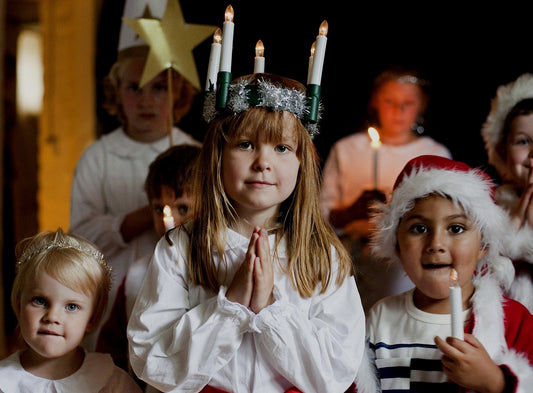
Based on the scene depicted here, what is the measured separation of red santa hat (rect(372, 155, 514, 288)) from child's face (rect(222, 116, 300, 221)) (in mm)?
330

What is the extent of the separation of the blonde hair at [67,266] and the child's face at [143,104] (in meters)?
0.90

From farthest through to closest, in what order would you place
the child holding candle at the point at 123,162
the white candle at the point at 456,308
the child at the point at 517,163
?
1. the child holding candle at the point at 123,162
2. the child at the point at 517,163
3. the white candle at the point at 456,308

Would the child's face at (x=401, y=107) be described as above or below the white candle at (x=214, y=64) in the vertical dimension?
below

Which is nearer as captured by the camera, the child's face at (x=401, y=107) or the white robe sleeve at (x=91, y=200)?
the white robe sleeve at (x=91, y=200)

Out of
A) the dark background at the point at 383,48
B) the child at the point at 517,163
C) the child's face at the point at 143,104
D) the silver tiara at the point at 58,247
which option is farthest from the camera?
the dark background at the point at 383,48

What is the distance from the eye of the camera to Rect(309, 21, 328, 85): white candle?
1.70 m

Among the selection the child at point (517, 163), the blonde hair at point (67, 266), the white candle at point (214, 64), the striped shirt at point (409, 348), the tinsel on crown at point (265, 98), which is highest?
the white candle at point (214, 64)

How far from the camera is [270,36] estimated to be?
3131 millimetres

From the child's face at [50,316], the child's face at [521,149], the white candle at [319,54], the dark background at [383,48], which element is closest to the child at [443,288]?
the child's face at [521,149]

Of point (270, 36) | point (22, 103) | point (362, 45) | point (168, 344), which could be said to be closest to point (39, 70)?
point (22, 103)

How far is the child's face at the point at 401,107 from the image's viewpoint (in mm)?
3158

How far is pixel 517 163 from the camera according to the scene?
216cm

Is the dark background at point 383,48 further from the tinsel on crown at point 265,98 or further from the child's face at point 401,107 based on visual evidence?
the tinsel on crown at point 265,98

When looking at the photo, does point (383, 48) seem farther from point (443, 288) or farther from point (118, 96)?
point (443, 288)
